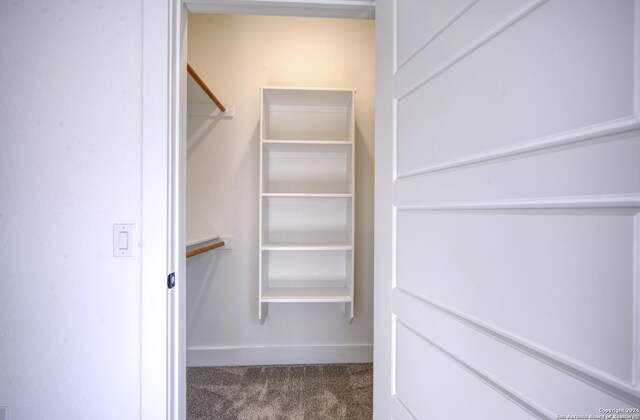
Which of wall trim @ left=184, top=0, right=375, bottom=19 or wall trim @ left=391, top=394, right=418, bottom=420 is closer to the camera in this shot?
wall trim @ left=391, top=394, right=418, bottom=420

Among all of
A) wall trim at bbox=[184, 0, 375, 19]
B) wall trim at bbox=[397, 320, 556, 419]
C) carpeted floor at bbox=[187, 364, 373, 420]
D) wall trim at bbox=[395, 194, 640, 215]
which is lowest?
carpeted floor at bbox=[187, 364, 373, 420]

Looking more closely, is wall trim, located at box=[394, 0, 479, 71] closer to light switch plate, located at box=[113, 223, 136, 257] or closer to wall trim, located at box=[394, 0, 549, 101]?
wall trim, located at box=[394, 0, 549, 101]

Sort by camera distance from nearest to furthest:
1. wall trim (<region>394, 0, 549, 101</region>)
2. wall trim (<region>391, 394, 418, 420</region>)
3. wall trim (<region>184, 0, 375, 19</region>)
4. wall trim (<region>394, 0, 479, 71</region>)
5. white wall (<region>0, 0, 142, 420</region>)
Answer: wall trim (<region>394, 0, 549, 101</region>) < wall trim (<region>394, 0, 479, 71</region>) < wall trim (<region>391, 394, 418, 420</region>) < white wall (<region>0, 0, 142, 420</region>) < wall trim (<region>184, 0, 375, 19</region>)

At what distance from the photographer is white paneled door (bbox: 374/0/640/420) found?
0.39 meters

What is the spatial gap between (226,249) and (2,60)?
4.99 ft

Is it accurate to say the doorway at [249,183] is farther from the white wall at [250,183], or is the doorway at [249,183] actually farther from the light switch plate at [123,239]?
the light switch plate at [123,239]

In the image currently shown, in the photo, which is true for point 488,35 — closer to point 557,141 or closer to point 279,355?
point 557,141

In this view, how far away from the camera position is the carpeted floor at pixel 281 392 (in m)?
1.77

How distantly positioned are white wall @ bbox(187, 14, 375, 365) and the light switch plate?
1250 mm

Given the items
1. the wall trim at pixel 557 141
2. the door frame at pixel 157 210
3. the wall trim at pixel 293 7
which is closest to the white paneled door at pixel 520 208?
the wall trim at pixel 557 141

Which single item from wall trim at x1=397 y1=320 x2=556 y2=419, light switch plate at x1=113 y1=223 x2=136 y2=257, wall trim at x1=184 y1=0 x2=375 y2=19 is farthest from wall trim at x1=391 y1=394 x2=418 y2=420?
wall trim at x1=184 y1=0 x2=375 y2=19

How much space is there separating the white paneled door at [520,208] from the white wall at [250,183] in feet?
4.83

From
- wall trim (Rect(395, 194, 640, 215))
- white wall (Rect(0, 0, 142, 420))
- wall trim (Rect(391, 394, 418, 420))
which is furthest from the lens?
white wall (Rect(0, 0, 142, 420))

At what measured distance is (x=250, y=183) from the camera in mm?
2314
